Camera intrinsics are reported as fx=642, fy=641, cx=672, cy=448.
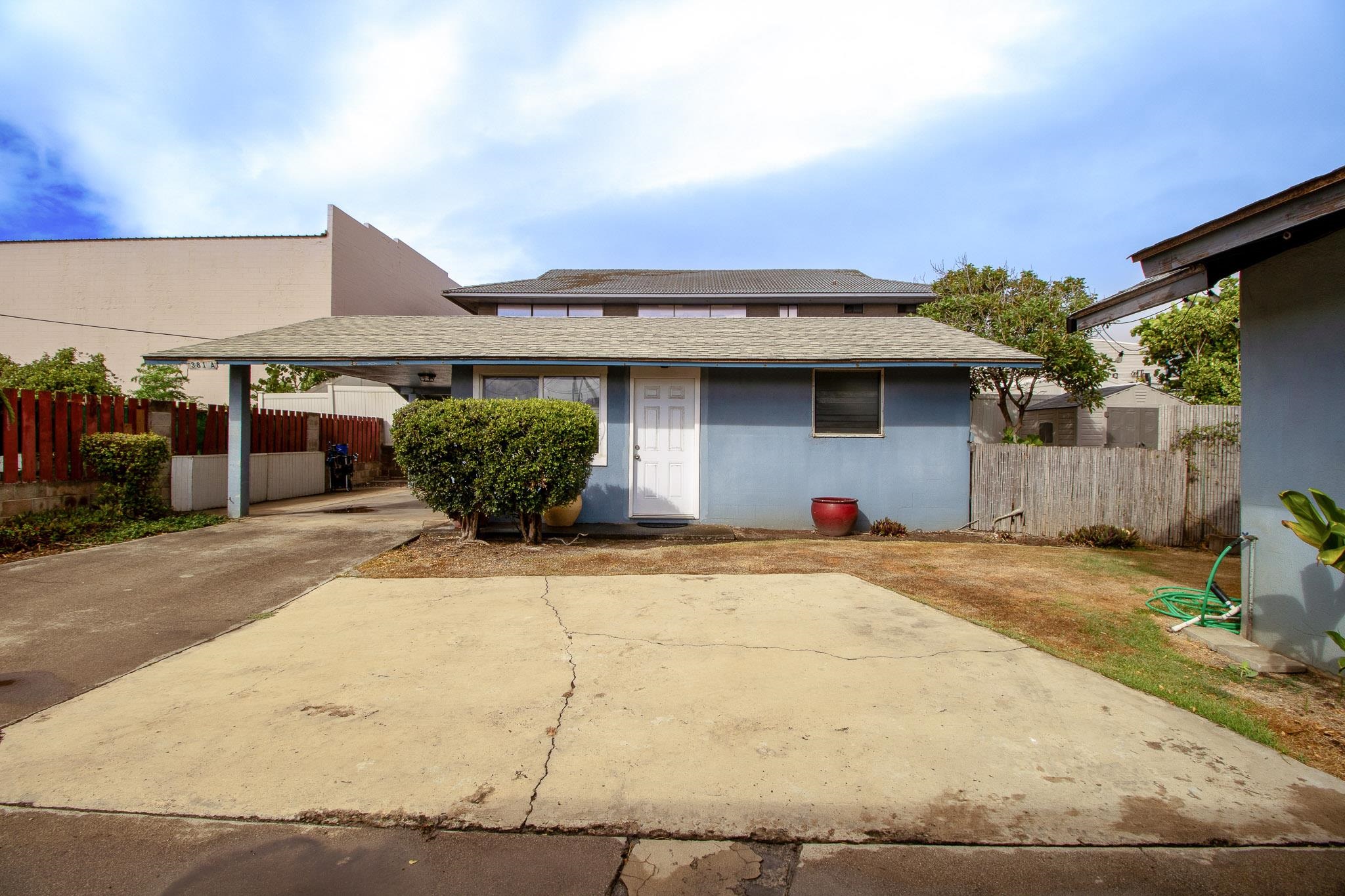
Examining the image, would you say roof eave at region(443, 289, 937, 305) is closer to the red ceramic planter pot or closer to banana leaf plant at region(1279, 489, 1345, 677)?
the red ceramic planter pot

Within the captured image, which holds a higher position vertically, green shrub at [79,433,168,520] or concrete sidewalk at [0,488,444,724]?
green shrub at [79,433,168,520]

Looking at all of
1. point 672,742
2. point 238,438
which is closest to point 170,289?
point 238,438

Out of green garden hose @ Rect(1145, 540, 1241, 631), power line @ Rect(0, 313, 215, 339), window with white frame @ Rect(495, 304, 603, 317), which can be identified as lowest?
green garden hose @ Rect(1145, 540, 1241, 631)

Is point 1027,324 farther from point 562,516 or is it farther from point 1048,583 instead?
point 562,516

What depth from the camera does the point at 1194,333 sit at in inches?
726

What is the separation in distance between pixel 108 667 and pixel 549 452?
4.54 meters

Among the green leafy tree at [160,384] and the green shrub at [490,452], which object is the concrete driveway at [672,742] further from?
the green leafy tree at [160,384]

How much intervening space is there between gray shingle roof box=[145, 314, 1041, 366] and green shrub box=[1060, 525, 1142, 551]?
2.72 meters

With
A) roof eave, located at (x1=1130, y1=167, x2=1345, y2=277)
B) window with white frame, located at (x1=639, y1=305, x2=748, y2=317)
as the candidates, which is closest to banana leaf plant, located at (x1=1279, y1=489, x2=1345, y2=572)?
roof eave, located at (x1=1130, y1=167, x2=1345, y2=277)

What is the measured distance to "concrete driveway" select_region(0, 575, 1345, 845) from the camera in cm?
265

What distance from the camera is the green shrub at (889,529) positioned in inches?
387

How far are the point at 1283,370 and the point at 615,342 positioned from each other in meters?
8.22

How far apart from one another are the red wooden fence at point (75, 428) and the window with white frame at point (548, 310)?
10797 mm

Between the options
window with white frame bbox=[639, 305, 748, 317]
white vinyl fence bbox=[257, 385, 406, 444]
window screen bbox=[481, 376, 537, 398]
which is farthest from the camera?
window with white frame bbox=[639, 305, 748, 317]
